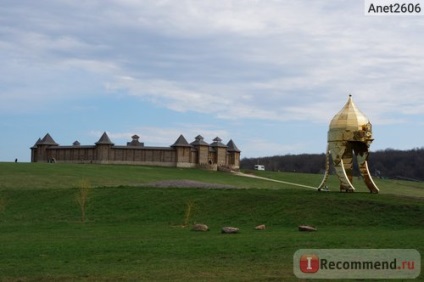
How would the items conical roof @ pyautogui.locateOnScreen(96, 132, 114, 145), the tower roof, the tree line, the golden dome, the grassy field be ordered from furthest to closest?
1. the tree line
2. the tower roof
3. conical roof @ pyautogui.locateOnScreen(96, 132, 114, 145)
4. the golden dome
5. the grassy field

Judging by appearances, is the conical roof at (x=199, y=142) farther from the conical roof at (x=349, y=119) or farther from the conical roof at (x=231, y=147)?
the conical roof at (x=349, y=119)

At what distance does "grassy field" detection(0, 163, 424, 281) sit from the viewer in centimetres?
1666

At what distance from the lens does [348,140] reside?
1390 inches

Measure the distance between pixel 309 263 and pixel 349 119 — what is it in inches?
794

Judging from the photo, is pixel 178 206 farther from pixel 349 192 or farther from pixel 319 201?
pixel 349 192

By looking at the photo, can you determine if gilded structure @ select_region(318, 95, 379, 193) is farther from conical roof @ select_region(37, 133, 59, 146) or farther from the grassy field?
conical roof @ select_region(37, 133, 59, 146)

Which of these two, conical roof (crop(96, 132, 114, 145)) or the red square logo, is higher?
conical roof (crop(96, 132, 114, 145))

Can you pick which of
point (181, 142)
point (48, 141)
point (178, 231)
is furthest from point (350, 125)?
point (48, 141)

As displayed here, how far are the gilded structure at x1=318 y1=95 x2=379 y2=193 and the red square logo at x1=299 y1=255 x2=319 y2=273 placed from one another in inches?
Result: 741

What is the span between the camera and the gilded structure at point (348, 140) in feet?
115

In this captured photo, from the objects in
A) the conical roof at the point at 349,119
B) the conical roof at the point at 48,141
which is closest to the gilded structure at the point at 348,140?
the conical roof at the point at 349,119

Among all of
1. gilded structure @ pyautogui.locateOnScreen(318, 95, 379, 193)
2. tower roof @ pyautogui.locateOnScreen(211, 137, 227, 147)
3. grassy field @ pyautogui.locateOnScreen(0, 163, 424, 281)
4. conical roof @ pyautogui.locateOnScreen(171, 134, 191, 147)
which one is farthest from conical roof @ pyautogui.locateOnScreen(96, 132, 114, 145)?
gilded structure @ pyautogui.locateOnScreen(318, 95, 379, 193)

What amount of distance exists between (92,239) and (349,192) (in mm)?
A: 17114

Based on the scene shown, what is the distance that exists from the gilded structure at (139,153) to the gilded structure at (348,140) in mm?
42495
